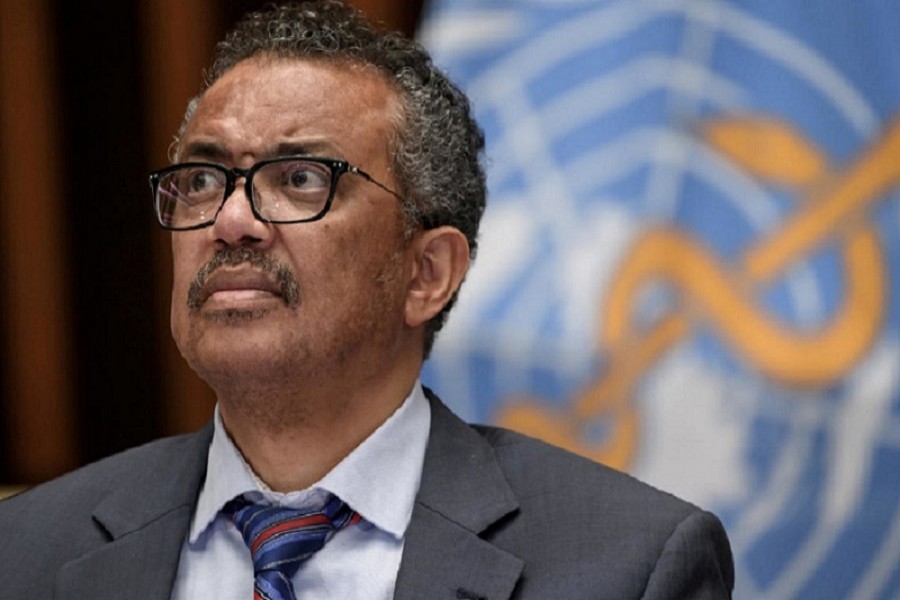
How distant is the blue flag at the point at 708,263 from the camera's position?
245cm

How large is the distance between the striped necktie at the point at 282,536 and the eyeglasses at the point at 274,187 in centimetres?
40

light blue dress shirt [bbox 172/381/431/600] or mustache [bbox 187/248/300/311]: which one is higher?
mustache [bbox 187/248/300/311]

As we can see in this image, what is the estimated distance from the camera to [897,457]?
2.41 meters

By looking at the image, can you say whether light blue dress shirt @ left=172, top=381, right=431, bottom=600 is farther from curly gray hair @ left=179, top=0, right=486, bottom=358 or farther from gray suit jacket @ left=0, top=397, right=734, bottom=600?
curly gray hair @ left=179, top=0, right=486, bottom=358

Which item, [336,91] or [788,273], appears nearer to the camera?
[336,91]

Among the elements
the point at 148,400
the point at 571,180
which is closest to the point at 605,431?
the point at 571,180

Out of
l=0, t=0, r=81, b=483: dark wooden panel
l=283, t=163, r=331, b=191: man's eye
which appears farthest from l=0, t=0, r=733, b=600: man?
l=0, t=0, r=81, b=483: dark wooden panel

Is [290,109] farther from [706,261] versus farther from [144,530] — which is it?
[706,261]

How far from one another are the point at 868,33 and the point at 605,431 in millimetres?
875

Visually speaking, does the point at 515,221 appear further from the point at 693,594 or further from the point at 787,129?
the point at 693,594

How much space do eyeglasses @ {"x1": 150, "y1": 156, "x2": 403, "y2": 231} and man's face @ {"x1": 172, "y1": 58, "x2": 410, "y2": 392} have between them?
1 centimetres

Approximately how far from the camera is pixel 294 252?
6.11ft

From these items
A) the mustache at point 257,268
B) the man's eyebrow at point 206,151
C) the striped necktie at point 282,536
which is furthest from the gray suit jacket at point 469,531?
the man's eyebrow at point 206,151

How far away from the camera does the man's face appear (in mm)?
1847
